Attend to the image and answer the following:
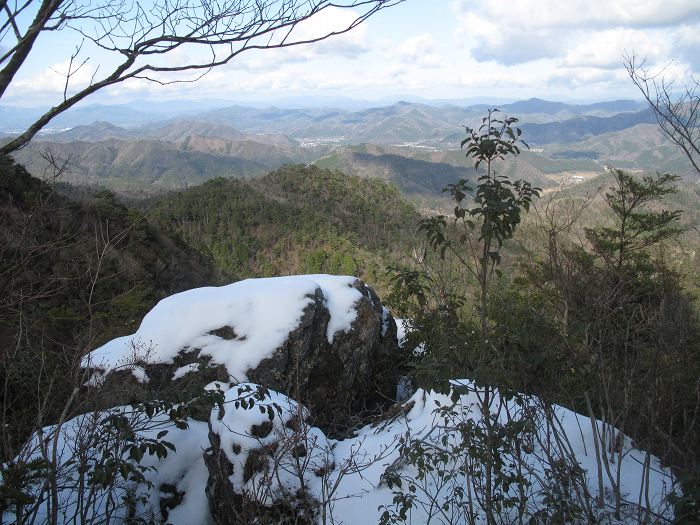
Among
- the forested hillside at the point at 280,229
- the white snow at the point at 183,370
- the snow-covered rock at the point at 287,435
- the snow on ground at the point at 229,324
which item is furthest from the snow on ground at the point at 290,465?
the forested hillside at the point at 280,229

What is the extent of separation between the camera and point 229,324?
5.93 m

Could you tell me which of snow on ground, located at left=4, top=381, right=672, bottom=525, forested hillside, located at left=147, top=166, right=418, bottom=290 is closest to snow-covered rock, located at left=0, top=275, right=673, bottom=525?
snow on ground, located at left=4, top=381, right=672, bottom=525

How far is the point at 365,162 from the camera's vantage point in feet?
534

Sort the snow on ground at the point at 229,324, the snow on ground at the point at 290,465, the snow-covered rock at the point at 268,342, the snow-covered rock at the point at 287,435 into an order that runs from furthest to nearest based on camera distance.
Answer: the snow on ground at the point at 229,324, the snow-covered rock at the point at 268,342, the snow on ground at the point at 290,465, the snow-covered rock at the point at 287,435

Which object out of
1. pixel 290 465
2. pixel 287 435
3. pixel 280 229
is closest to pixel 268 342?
pixel 287 435

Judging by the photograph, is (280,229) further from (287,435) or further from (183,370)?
(287,435)

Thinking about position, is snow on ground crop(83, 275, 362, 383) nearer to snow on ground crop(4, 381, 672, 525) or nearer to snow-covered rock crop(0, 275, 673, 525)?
snow-covered rock crop(0, 275, 673, 525)

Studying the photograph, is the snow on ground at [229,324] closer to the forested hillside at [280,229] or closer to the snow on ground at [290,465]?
the snow on ground at [290,465]

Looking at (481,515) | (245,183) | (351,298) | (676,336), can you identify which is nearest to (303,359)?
(351,298)

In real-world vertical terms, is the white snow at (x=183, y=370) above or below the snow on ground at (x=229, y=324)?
below

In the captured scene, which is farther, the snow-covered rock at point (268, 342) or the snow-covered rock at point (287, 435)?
the snow-covered rock at point (268, 342)

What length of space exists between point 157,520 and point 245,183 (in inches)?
2480

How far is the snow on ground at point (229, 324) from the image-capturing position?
18.3ft

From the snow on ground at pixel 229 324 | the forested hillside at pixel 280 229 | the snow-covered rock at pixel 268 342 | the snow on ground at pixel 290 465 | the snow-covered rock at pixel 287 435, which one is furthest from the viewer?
the forested hillside at pixel 280 229
